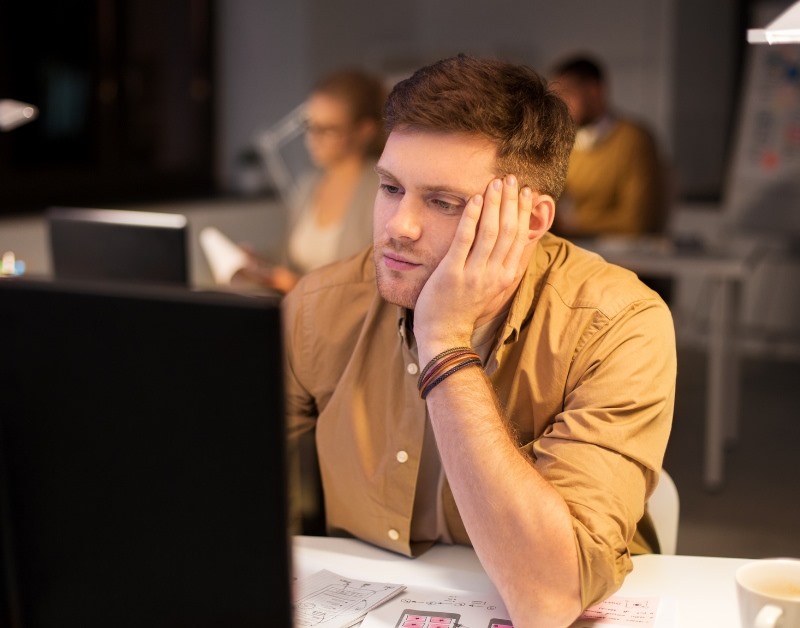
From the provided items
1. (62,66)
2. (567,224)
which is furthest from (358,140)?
(62,66)

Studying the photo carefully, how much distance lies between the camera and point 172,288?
72cm

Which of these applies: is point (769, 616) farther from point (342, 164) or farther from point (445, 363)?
point (342, 164)

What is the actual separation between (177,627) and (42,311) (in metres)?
0.27

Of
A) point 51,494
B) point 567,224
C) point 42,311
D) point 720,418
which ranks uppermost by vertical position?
point 42,311

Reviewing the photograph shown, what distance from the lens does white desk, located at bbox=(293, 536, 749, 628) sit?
1197 mm

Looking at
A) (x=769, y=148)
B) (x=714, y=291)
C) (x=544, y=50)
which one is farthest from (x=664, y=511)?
(x=544, y=50)

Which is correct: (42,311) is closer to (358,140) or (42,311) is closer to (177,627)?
(177,627)

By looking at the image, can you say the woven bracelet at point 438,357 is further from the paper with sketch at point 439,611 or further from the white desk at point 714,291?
the white desk at point 714,291

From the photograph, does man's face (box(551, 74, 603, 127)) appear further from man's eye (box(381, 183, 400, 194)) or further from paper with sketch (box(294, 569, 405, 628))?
paper with sketch (box(294, 569, 405, 628))

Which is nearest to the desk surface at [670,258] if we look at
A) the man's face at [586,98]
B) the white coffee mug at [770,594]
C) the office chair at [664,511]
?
the man's face at [586,98]

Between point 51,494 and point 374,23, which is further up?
point 374,23

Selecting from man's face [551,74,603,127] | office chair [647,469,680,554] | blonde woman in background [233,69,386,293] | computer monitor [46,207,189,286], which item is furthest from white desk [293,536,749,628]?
man's face [551,74,603,127]

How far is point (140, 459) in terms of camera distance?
758 millimetres

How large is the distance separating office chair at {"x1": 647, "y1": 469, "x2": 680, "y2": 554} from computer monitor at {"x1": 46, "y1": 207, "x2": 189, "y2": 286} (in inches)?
42.7
